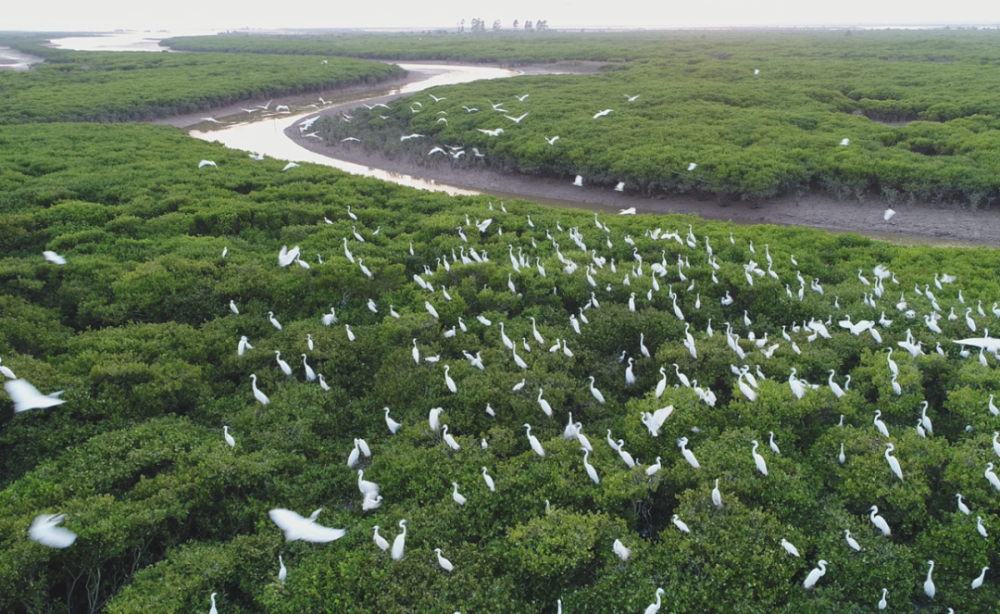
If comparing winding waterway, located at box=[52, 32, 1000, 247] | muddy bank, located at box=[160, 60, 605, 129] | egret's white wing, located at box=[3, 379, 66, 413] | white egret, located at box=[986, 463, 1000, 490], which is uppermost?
muddy bank, located at box=[160, 60, 605, 129]

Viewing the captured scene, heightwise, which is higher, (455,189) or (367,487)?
(455,189)

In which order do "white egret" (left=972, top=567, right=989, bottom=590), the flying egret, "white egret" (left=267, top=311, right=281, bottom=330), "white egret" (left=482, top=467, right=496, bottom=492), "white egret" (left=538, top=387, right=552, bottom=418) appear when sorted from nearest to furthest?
"white egret" (left=972, top=567, right=989, bottom=590) < "white egret" (left=482, top=467, right=496, bottom=492) < "white egret" (left=538, top=387, right=552, bottom=418) < "white egret" (left=267, top=311, right=281, bottom=330) < the flying egret

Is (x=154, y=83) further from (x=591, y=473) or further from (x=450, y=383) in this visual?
(x=591, y=473)

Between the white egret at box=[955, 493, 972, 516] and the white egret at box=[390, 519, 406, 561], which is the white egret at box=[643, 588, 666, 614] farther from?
the white egret at box=[955, 493, 972, 516]

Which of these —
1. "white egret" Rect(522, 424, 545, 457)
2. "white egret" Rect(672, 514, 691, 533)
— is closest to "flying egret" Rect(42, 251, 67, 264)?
"white egret" Rect(522, 424, 545, 457)

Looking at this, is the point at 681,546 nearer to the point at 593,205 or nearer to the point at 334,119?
the point at 593,205

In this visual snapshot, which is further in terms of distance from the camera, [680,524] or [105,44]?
[105,44]

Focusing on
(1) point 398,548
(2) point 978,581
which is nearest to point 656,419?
(2) point 978,581
